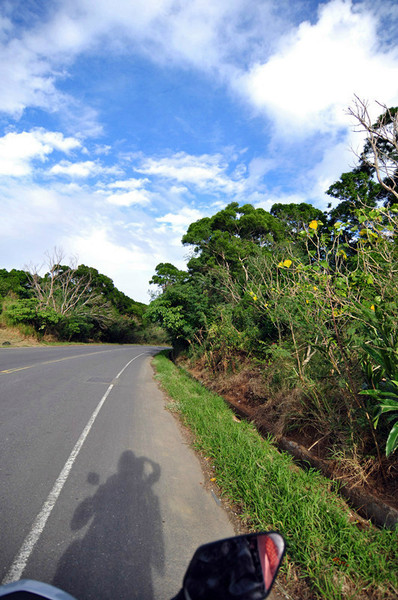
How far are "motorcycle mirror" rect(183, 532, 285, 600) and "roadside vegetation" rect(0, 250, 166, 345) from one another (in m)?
22.3

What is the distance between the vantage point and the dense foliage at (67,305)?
96.4ft

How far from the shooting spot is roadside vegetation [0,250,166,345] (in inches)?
1129

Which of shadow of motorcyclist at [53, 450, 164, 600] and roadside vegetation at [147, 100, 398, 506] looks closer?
shadow of motorcyclist at [53, 450, 164, 600]

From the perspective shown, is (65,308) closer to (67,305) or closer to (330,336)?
(67,305)

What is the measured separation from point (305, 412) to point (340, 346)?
1.99 m

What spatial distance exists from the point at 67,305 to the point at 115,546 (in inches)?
1631

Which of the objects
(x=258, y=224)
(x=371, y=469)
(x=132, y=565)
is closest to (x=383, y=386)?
(x=371, y=469)

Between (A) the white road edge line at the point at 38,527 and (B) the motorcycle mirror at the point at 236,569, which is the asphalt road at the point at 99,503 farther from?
(B) the motorcycle mirror at the point at 236,569

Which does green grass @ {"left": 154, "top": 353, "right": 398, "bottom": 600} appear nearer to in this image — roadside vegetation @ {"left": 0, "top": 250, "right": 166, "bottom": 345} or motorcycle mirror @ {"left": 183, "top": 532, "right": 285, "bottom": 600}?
motorcycle mirror @ {"left": 183, "top": 532, "right": 285, "bottom": 600}

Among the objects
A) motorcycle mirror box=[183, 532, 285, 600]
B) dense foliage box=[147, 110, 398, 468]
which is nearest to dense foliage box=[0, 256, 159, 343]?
dense foliage box=[147, 110, 398, 468]

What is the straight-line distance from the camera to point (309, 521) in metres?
3.01

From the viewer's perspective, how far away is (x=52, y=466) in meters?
4.32

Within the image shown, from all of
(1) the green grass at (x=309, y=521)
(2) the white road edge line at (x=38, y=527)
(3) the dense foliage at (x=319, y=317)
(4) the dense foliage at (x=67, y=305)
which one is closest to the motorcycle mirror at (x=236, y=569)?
(1) the green grass at (x=309, y=521)

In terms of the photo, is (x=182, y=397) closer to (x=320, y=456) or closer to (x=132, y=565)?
(x=320, y=456)
